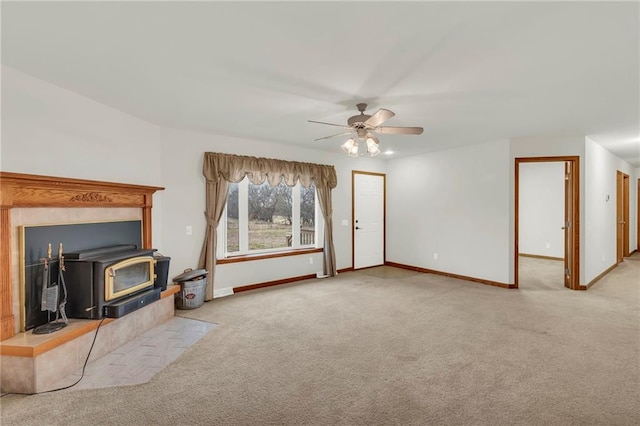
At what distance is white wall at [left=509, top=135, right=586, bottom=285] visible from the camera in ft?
16.0

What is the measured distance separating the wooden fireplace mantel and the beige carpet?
27.9 inches

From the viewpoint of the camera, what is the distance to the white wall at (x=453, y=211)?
5.20m

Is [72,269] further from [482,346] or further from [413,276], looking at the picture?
[413,276]

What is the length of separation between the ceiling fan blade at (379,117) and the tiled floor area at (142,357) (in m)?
2.84

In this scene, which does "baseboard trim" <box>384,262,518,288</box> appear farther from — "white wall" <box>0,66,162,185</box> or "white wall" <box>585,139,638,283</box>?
"white wall" <box>0,66,162,185</box>

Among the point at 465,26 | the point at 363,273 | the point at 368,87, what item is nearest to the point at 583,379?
the point at 465,26

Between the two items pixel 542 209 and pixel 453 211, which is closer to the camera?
pixel 453 211

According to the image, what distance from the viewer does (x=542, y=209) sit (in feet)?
26.2

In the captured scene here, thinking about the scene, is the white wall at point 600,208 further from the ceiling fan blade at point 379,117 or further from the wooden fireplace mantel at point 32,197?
the wooden fireplace mantel at point 32,197

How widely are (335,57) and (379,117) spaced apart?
0.76 meters

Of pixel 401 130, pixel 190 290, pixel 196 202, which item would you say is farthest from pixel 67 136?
pixel 401 130

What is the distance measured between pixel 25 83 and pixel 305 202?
4059mm

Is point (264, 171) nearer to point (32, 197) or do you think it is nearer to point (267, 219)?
point (267, 219)

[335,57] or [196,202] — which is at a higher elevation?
[335,57]
